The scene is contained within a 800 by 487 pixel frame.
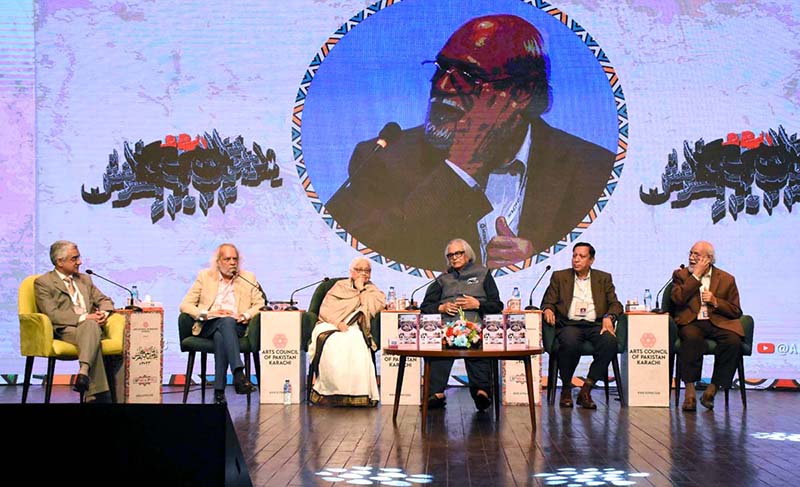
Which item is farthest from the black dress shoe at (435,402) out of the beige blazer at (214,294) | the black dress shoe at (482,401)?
the beige blazer at (214,294)

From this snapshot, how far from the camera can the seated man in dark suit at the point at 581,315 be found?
678 centimetres

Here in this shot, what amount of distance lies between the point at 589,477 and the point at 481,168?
4113mm

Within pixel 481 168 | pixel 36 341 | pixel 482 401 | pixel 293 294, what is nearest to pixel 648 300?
pixel 481 168

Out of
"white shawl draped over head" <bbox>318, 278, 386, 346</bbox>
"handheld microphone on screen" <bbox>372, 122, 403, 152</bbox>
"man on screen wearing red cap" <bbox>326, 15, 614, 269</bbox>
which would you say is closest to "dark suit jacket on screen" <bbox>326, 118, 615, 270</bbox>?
"man on screen wearing red cap" <bbox>326, 15, 614, 269</bbox>

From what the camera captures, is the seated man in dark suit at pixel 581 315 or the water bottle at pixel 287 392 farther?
the water bottle at pixel 287 392

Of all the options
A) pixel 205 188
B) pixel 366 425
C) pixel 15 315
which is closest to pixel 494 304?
pixel 366 425

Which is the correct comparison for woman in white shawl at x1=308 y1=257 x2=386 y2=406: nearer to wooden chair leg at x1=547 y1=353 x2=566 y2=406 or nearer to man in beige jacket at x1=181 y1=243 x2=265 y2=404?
man in beige jacket at x1=181 y1=243 x2=265 y2=404

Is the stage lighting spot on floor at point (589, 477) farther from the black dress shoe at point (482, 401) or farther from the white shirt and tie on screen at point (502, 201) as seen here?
the white shirt and tie on screen at point (502, 201)

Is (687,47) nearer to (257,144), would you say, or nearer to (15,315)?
(257,144)

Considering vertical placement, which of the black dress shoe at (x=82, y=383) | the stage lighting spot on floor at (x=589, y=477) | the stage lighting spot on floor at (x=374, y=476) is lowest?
the stage lighting spot on floor at (x=374, y=476)

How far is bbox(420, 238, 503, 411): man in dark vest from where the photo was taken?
252 inches

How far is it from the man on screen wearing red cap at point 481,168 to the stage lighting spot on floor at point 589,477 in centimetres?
375

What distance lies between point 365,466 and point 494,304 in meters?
2.39

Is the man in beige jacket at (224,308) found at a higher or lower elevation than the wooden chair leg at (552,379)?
higher
